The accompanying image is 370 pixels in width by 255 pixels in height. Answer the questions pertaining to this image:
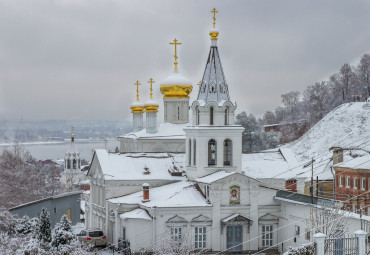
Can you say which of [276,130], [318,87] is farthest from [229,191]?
[276,130]

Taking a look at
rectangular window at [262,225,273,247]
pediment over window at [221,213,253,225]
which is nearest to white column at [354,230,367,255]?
pediment over window at [221,213,253,225]

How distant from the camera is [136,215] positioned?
1288 inches

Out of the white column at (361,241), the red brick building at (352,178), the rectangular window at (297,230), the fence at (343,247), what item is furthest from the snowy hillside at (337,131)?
the white column at (361,241)

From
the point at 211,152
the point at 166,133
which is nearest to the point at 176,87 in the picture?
the point at 166,133

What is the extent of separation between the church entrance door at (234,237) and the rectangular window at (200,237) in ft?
4.13

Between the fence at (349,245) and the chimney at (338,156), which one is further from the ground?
the chimney at (338,156)

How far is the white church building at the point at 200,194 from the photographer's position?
1283 inches

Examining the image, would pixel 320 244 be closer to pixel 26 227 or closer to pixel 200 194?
pixel 200 194

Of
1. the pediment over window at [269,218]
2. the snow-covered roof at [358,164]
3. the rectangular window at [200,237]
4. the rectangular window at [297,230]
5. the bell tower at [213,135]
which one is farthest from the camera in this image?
the snow-covered roof at [358,164]

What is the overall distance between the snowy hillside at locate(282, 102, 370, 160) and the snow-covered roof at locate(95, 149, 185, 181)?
110 feet

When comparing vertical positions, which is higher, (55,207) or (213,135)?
(213,135)

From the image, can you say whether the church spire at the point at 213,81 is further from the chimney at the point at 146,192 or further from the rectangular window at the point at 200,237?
the rectangular window at the point at 200,237

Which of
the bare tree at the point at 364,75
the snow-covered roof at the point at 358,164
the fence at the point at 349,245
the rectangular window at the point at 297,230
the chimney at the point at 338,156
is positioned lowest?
the rectangular window at the point at 297,230

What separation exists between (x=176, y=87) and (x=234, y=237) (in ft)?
46.7
